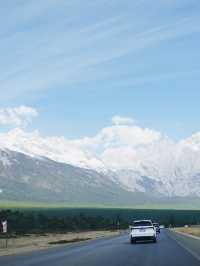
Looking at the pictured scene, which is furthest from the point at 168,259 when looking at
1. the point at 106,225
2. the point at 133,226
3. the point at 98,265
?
the point at 106,225

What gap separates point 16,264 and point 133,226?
2465cm

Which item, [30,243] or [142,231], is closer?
[142,231]

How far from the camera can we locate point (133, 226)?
58438 mm

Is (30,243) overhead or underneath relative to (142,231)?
underneath

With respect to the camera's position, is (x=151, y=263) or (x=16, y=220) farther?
(x=16, y=220)

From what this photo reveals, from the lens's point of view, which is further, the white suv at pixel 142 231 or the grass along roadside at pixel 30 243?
the white suv at pixel 142 231

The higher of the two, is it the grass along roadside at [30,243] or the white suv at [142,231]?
the white suv at [142,231]

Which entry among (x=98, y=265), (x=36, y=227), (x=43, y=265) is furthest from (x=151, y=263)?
(x=36, y=227)

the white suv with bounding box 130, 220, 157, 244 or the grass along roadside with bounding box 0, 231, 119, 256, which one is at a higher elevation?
the white suv with bounding box 130, 220, 157, 244

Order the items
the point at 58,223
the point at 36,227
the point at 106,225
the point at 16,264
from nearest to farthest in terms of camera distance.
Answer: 1. the point at 16,264
2. the point at 36,227
3. the point at 58,223
4. the point at 106,225

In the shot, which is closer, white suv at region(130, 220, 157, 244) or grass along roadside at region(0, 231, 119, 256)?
grass along roadside at region(0, 231, 119, 256)

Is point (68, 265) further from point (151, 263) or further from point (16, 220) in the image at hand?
point (16, 220)

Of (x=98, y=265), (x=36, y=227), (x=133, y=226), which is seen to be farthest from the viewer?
(x=36, y=227)

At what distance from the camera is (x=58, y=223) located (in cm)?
16650
